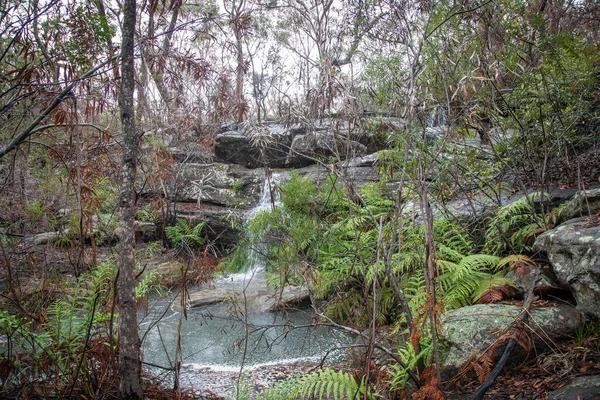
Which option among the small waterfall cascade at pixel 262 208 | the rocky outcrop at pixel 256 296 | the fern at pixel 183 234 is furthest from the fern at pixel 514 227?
the fern at pixel 183 234

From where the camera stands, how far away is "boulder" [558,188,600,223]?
408 centimetres

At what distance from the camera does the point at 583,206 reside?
4125mm

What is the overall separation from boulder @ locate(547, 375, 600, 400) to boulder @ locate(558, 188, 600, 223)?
1775 mm

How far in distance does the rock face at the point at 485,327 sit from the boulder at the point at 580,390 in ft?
1.73

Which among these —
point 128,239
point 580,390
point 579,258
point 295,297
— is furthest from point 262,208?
point 580,390

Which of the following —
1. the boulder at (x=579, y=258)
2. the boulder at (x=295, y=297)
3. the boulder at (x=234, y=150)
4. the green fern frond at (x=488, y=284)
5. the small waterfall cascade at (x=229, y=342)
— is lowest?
the small waterfall cascade at (x=229, y=342)

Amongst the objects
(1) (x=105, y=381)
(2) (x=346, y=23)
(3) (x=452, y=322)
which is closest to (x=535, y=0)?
(2) (x=346, y=23)

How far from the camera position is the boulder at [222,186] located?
1212 centimetres

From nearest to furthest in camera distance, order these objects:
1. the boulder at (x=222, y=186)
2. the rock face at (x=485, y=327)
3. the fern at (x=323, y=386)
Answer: the fern at (x=323, y=386)
the rock face at (x=485, y=327)
the boulder at (x=222, y=186)

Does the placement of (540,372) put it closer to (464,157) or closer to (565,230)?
(565,230)

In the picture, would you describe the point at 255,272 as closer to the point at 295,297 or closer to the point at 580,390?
the point at 295,297

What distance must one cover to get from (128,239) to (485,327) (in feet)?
9.89

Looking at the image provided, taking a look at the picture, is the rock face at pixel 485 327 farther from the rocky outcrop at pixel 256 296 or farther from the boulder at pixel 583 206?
the rocky outcrop at pixel 256 296

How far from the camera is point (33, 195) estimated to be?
8609 mm
